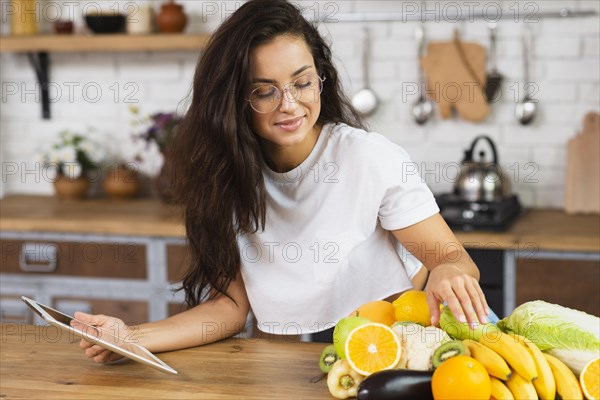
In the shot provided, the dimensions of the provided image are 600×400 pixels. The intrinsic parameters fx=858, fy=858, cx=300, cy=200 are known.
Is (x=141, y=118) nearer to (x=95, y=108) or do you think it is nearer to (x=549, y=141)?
(x=95, y=108)

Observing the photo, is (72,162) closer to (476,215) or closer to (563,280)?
(476,215)

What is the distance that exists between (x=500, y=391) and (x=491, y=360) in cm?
5

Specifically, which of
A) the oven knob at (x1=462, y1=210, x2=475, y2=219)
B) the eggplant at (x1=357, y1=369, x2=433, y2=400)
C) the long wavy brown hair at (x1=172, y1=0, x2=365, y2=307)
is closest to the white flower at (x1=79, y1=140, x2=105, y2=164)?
the oven knob at (x1=462, y1=210, x2=475, y2=219)

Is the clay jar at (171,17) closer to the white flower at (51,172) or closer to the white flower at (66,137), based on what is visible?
the white flower at (66,137)

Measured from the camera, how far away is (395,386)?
1358 mm

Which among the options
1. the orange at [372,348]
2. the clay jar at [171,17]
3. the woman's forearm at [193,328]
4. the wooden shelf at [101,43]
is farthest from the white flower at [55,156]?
the orange at [372,348]

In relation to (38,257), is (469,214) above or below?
above

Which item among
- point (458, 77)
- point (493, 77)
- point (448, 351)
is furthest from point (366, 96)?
point (448, 351)

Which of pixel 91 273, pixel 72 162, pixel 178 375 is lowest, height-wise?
pixel 91 273

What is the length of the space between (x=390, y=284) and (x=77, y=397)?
0.89 m

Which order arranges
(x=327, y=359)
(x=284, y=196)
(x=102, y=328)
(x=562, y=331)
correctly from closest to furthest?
(x=562, y=331) → (x=327, y=359) → (x=102, y=328) → (x=284, y=196)

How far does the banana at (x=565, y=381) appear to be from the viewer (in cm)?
135

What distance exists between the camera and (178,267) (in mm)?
3422

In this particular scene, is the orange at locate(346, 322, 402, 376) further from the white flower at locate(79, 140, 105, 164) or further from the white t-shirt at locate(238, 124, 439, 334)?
the white flower at locate(79, 140, 105, 164)
